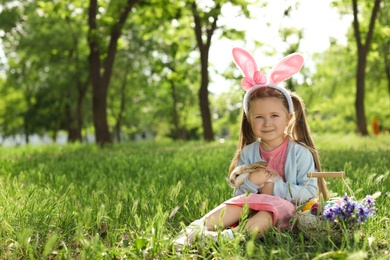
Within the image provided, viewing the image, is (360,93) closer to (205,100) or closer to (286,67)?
(205,100)

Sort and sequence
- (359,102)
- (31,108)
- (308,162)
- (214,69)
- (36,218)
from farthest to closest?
(31,108)
(214,69)
(359,102)
(308,162)
(36,218)

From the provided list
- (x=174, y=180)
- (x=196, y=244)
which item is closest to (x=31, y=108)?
(x=174, y=180)

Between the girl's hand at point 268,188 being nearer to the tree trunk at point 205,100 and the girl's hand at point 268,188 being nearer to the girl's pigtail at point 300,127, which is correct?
the girl's pigtail at point 300,127

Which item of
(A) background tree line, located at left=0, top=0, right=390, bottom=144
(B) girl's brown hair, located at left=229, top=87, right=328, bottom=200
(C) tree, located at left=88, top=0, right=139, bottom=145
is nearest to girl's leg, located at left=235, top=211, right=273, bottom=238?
(B) girl's brown hair, located at left=229, top=87, right=328, bottom=200

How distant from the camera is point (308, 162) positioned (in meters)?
3.84

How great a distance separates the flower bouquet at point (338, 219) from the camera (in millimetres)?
3105

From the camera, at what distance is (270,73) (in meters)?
3.95

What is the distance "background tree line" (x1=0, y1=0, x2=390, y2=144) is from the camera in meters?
16.5

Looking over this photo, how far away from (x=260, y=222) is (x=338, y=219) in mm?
510

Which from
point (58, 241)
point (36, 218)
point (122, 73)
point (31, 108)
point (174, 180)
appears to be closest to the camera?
point (58, 241)

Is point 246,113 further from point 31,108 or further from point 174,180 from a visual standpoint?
point 31,108

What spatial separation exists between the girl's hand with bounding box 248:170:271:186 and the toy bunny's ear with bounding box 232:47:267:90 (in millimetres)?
702

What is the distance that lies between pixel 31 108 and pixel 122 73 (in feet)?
27.4

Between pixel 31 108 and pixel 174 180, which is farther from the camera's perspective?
pixel 31 108
